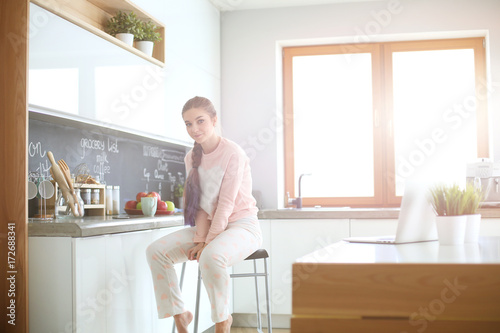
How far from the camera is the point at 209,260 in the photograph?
2.51 m

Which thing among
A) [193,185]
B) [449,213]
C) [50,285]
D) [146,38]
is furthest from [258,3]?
[449,213]

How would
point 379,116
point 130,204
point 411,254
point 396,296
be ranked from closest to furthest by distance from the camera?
point 396,296
point 411,254
point 130,204
point 379,116

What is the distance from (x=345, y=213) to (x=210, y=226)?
61.1 inches

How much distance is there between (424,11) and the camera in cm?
464

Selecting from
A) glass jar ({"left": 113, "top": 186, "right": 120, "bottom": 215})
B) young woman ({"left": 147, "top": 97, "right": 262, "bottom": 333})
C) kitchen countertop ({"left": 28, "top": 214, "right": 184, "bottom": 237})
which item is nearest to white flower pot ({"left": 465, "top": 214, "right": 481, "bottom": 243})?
young woman ({"left": 147, "top": 97, "right": 262, "bottom": 333})

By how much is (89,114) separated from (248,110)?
2209mm

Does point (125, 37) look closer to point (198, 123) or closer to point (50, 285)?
point (198, 123)

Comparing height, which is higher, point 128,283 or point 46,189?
point 46,189

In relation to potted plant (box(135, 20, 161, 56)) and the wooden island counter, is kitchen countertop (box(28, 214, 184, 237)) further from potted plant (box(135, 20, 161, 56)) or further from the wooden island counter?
the wooden island counter

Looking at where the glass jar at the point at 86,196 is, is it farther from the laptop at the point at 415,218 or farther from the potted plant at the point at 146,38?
the laptop at the point at 415,218

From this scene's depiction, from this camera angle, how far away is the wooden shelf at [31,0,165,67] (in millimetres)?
2646

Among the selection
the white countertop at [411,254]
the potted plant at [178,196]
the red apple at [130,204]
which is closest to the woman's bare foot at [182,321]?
the white countertop at [411,254]

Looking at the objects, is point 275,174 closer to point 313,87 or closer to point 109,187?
point 313,87

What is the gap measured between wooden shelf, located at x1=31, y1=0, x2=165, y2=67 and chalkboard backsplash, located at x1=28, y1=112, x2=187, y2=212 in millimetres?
481
